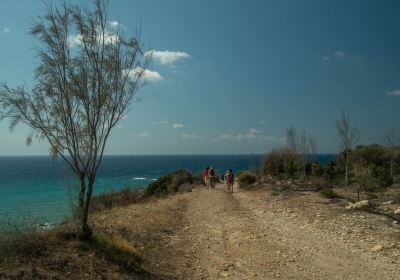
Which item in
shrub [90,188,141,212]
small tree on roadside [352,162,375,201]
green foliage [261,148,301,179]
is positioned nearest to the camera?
→ small tree on roadside [352,162,375,201]

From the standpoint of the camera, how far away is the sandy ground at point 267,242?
8531mm

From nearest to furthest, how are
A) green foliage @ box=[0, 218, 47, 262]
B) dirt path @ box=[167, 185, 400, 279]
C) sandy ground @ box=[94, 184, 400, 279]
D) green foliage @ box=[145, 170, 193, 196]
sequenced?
green foliage @ box=[0, 218, 47, 262] → dirt path @ box=[167, 185, 400, 279] → sandy ground @ box=[94, 184, 400, 279] → green foliage @ box=[145, 170, 193, 196]

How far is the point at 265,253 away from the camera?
10.0 meters

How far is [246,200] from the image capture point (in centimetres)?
2220

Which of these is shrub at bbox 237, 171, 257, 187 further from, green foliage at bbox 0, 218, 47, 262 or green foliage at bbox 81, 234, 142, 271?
green foliage at bbox 0, 218, 47, 262

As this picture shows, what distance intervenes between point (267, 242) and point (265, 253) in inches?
50.2

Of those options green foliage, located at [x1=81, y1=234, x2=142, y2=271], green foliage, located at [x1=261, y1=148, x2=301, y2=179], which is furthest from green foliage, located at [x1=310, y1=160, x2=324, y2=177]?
green foliage, located at [x1=81, y1=234, x2=142, y2=271]

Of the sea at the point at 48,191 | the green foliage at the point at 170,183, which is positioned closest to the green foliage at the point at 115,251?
the sea at the point at 48,191

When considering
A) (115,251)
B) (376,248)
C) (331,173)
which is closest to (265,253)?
(376,248)

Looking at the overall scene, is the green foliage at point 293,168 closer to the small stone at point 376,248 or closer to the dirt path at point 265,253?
the dirt path at point 265,253

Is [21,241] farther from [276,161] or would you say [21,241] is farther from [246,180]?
[276,161]

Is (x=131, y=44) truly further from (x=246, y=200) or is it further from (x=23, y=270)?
(x=246, y=200)

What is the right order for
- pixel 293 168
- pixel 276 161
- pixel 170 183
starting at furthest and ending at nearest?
pixel 276 161
pixel 170 183
pixel 293 168

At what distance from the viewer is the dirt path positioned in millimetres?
8367
